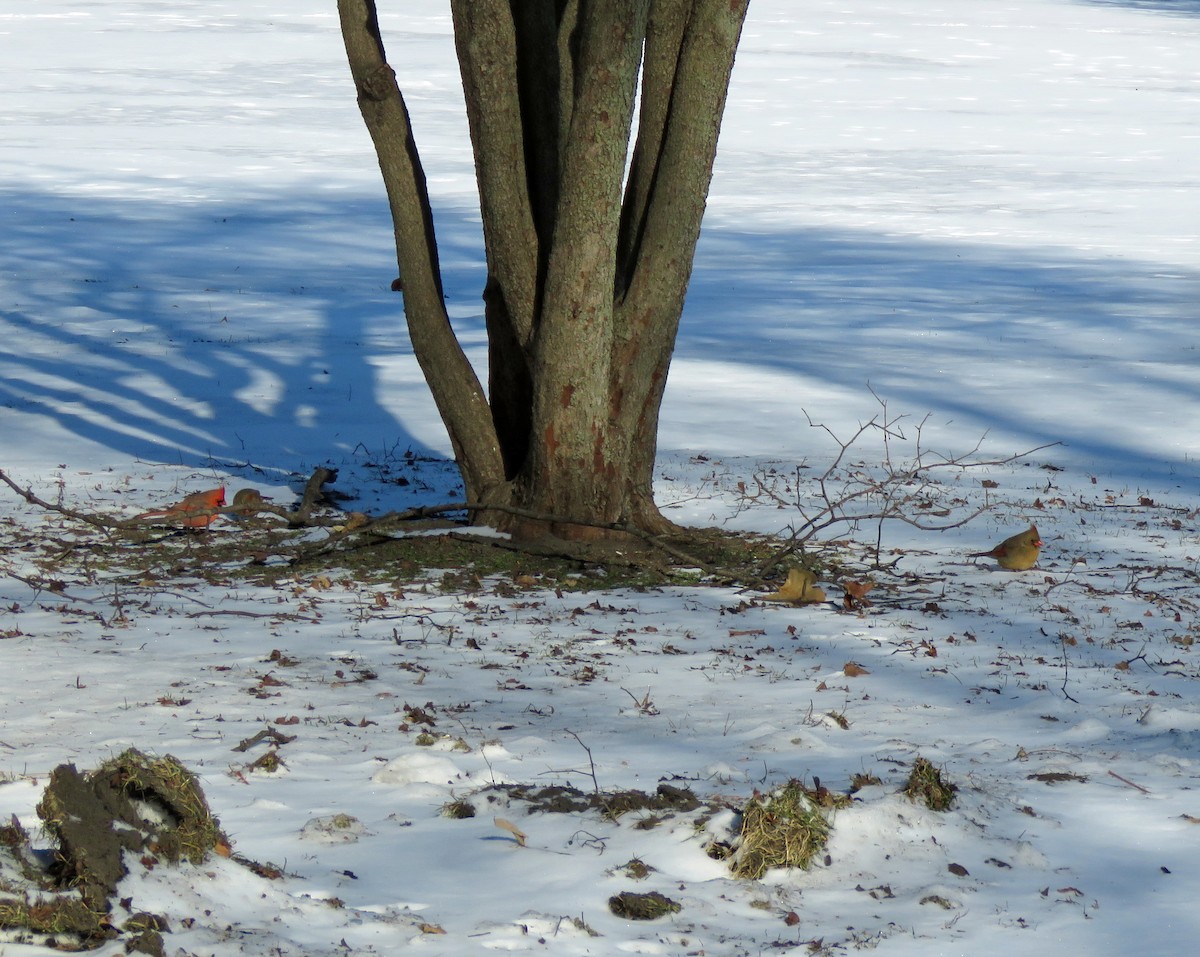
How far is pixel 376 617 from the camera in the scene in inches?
210

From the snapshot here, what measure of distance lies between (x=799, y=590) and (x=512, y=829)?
264cm

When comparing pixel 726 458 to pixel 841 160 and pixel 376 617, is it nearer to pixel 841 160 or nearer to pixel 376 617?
pixel 376 617

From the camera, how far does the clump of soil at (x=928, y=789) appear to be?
11.2ft

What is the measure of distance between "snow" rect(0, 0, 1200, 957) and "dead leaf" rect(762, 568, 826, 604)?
0.33ft

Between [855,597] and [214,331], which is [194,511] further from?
[214,331]

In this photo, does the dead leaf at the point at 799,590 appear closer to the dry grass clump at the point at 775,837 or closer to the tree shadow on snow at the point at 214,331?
the dry grass clump at the point at 775,837

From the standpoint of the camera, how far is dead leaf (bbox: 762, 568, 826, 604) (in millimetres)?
5699

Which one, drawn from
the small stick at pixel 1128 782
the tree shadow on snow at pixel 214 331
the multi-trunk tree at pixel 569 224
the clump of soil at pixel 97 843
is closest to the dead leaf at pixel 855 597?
the multi-trunk tree at pixel 569 224

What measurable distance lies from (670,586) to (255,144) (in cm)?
2043

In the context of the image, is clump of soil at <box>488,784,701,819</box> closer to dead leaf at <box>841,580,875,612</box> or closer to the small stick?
the small stick

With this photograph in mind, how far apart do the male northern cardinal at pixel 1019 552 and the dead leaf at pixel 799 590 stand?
963mm

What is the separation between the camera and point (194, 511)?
261 inches

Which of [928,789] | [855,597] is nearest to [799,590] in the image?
[855,597]

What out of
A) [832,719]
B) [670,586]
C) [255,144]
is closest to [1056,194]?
[255,144]
